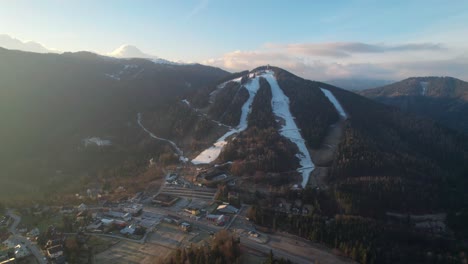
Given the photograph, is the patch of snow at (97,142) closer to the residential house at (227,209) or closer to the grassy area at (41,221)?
the grassy area at (41,221)

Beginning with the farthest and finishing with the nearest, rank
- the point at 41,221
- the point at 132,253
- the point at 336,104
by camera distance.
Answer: the point at 336,104 → the point at 41,221 → the point at 132,253

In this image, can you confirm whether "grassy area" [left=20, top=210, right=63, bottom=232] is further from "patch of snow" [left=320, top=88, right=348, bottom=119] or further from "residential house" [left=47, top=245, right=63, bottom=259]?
"patch of snow" [left=320, top=88, right=348, bottom=119]

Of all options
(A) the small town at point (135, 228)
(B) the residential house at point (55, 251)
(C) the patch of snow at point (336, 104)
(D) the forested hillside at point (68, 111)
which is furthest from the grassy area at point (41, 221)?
(C) the patch of snow at point (336, 104)

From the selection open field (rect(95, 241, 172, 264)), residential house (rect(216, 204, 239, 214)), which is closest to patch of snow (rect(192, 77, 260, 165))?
residential house (rect(216, 204, 239, 214))

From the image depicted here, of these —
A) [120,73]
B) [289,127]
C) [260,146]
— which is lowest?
[260,146]

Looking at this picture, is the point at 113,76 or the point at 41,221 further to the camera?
the point at 113,76

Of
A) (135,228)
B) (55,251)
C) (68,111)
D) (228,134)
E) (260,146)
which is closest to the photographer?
(55,251)

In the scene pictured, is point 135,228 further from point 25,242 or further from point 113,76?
point 113,76

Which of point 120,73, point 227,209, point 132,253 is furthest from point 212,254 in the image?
point 120,73
